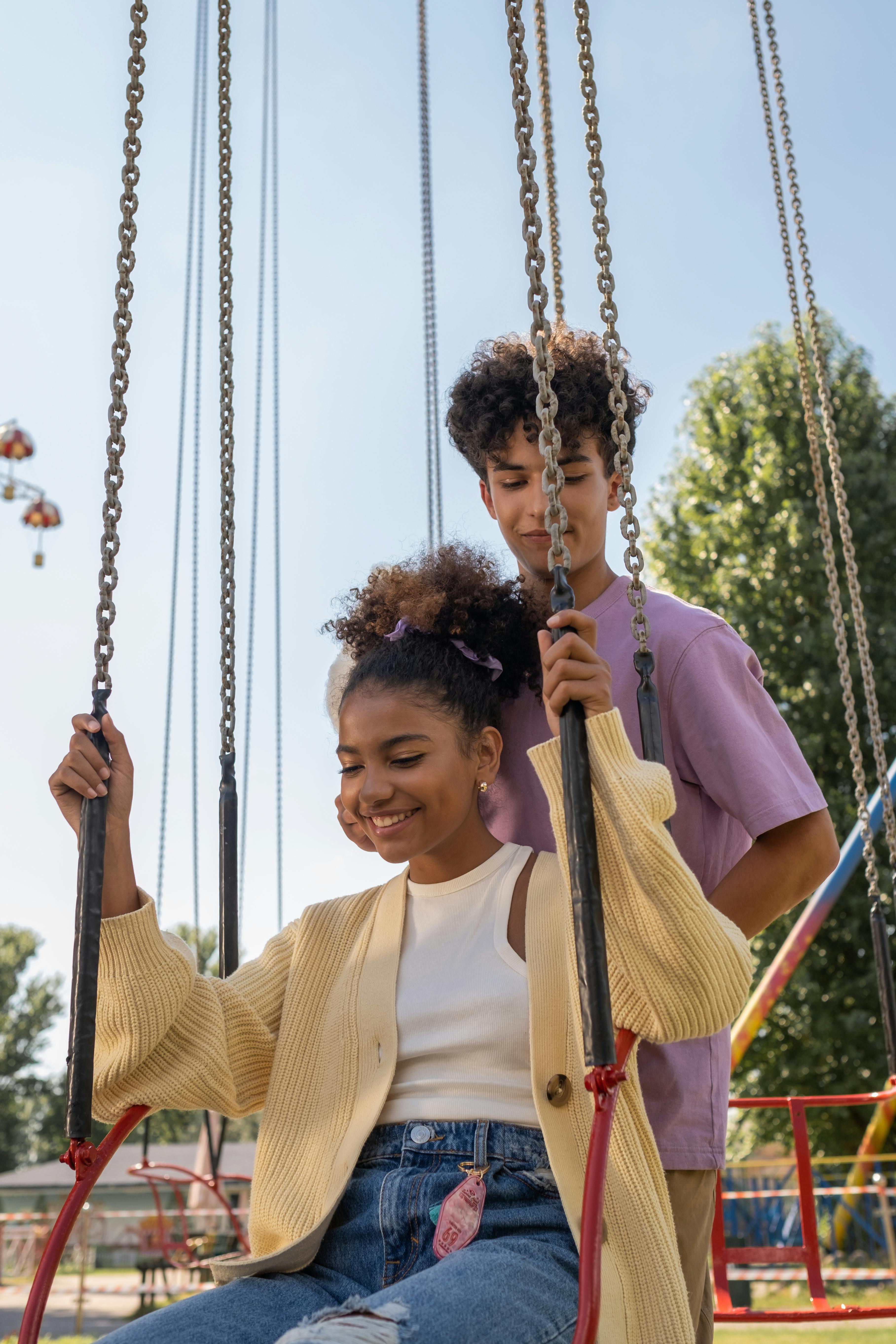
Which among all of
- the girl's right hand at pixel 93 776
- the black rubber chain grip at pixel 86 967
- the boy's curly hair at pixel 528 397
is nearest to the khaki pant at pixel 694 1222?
the black rubber chain grip at pixel 86 967

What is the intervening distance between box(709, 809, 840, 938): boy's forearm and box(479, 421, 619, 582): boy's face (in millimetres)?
709

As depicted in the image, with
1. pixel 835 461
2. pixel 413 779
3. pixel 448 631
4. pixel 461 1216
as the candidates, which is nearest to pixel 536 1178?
pixel 461 1216

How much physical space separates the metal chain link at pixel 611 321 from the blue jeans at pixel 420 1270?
2.82 ft

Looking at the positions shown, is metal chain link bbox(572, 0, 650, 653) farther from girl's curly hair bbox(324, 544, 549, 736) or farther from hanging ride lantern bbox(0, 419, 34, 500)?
hanging ride lantern bbox(0, 419, 34, 500)

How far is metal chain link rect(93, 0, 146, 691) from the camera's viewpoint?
1.97 m

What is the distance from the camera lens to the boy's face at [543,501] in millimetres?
2514

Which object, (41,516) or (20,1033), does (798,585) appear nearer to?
(41,516)

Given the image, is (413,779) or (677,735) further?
(677,735)

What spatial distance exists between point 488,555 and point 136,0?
1.22m

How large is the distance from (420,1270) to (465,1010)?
407 millimetres

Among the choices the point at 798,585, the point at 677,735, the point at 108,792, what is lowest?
the point at 108,792

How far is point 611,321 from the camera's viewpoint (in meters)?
1.96

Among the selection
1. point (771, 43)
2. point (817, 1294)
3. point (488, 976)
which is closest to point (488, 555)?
point (488, 976)

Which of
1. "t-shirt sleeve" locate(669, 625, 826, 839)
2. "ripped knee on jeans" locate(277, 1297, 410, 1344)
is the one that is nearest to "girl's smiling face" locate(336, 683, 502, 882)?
"t-shirt sleeve" locate(669, 625, 826, 839)
